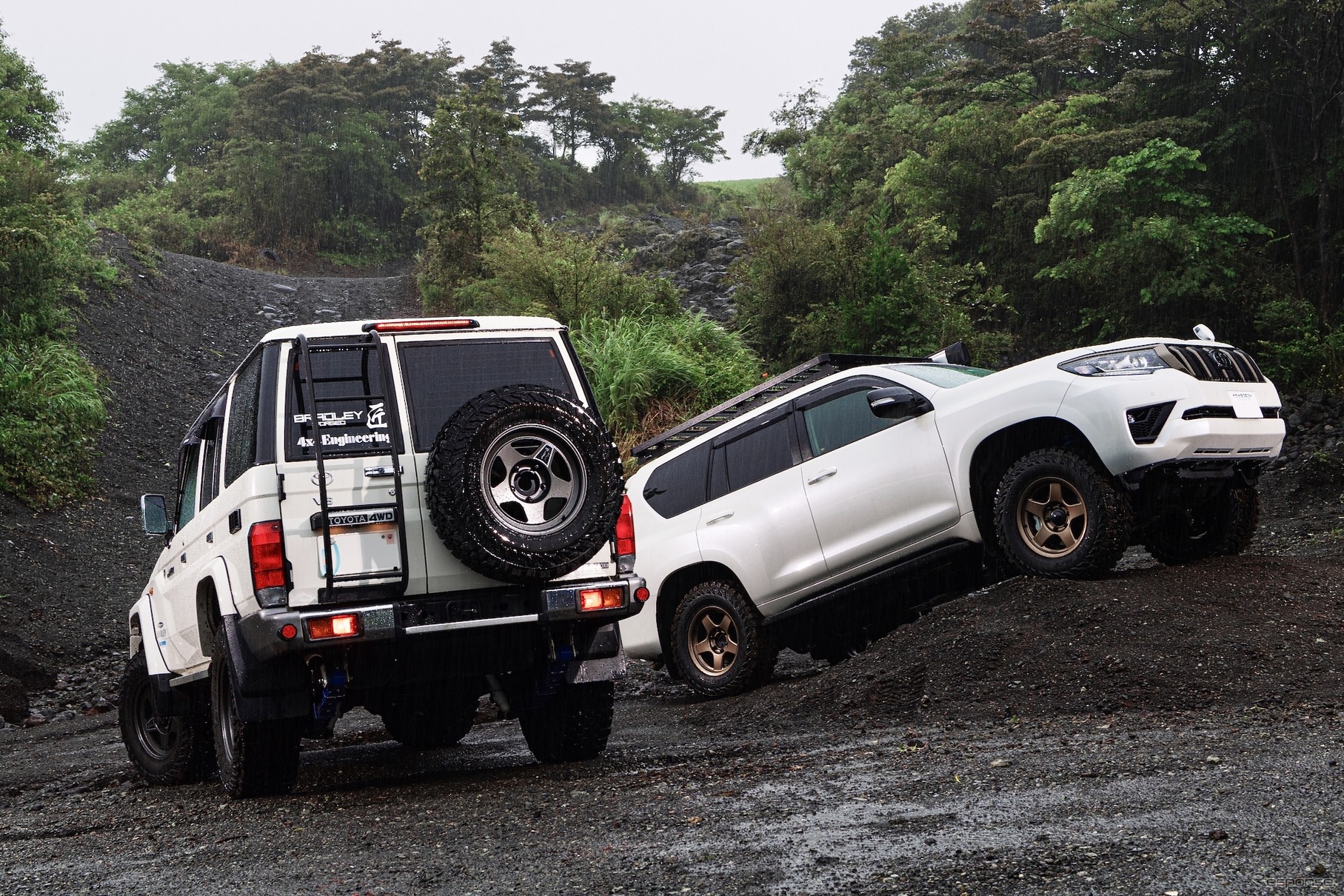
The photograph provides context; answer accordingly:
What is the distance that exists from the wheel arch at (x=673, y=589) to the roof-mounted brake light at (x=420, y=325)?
3.37m

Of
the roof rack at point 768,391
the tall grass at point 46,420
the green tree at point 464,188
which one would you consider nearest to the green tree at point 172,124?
the green tree at point 464,188

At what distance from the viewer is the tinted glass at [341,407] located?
18.8 ft

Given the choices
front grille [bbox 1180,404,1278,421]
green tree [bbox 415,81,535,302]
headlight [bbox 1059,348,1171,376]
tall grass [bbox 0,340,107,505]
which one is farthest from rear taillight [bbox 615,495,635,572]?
green tree [bbox 415,81,535,302]

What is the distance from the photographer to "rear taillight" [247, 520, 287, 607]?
5.45 metres

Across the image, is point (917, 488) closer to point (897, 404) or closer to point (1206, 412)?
point (897, 404)

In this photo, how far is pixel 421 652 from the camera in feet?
18.9

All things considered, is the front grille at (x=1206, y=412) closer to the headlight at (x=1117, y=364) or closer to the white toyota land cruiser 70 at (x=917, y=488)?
the white toyota land cruiser 70 at (x=917, y=488)

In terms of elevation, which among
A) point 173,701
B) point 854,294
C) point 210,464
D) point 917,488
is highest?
point 854,294

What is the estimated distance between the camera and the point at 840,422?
8.47m

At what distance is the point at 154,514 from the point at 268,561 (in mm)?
2449

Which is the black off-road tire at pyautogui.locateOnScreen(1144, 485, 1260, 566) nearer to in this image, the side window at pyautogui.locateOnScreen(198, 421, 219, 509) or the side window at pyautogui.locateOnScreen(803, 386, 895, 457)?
the side window at pyautogui.locateOnScreen(803, 386, 895, 457)

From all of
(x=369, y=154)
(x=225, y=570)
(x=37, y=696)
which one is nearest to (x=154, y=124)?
(x=369, y=154)

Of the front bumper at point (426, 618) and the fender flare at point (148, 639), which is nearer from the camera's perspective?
the front bumper at point (426, 618)

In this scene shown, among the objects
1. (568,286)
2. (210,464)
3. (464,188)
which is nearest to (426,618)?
(210,464)
